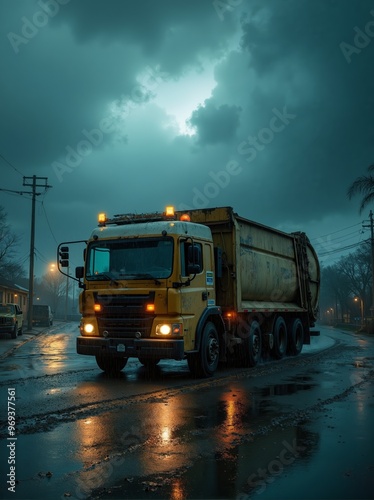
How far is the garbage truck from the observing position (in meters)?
10.3

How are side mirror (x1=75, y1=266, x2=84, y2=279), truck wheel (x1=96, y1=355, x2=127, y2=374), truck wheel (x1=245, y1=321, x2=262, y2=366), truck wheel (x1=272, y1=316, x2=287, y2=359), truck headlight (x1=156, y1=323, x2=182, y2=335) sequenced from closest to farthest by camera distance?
truck headlight (x1=156, y1=323, x2=182, y2=335) → side mirror (x1=75, y1=266, x2=84, y2=279) → truck wheel (x1=96, y1=355, x2=127, y2=374) → truck wheel (x1=245, y1=321, x2=262, y2=366) → truck wheel (x1=272, y1=316, x2=287, y2=359)

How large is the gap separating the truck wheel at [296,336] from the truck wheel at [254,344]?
10.0ft

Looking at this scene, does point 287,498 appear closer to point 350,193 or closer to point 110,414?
point 110,414

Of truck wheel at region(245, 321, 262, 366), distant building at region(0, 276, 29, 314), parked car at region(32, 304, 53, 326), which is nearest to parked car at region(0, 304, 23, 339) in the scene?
truck wheel at region(245, 321, 262, 366)

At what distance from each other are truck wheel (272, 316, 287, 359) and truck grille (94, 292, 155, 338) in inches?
238

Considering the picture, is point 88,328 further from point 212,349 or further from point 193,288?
point 212,349

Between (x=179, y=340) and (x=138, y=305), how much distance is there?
1078mm

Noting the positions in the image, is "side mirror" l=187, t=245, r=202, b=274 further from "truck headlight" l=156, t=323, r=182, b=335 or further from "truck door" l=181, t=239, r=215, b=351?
"truck headlight" l=156, t=323, r=182, b=335

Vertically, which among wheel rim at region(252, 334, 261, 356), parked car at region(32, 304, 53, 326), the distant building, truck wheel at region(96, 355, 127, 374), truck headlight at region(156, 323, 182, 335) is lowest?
truck wheel at region(96, 355, 127, 374)

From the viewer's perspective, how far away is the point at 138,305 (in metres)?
10.4

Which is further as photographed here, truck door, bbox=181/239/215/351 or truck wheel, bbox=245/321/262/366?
truck wheel, bbox=245/321/262/366

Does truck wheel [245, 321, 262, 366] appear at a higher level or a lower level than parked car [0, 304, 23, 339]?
lower

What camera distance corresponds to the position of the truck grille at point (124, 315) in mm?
10352

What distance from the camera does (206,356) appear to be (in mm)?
11234
